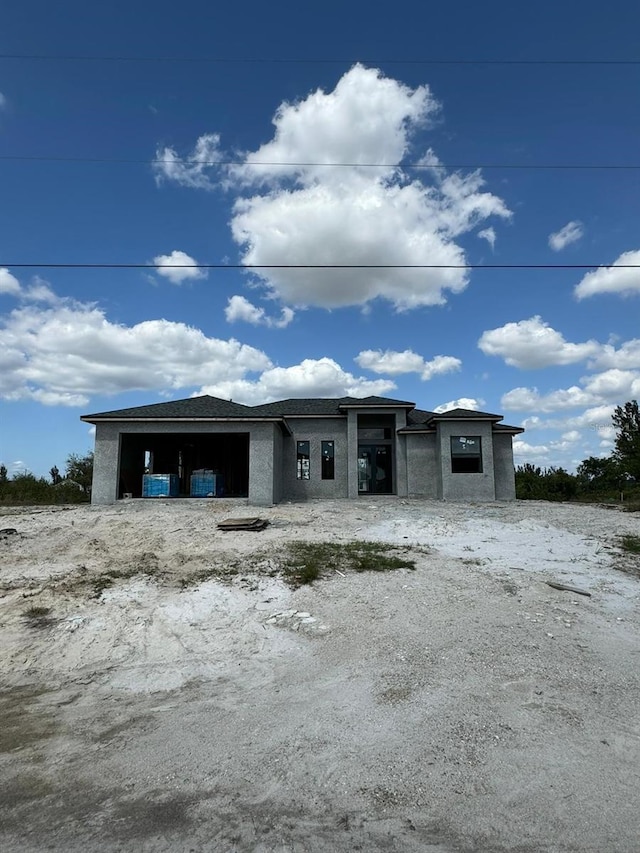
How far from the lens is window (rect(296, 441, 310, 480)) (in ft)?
74.6

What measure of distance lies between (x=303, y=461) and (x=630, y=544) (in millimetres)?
14280

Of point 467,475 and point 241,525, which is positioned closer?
point 241,525

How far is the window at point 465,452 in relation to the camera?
21.2 meters

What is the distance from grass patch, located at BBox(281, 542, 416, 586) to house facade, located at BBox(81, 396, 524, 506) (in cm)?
841

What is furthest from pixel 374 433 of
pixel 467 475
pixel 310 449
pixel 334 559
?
pixel 334 559

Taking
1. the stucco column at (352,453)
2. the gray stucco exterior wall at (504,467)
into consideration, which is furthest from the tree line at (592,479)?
the stucco column at (352,453)

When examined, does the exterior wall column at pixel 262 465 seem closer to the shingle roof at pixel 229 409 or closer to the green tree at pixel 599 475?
the shingle roof at pixel 229 409

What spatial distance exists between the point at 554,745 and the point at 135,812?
2.88m

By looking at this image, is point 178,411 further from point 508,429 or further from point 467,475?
point 508,429

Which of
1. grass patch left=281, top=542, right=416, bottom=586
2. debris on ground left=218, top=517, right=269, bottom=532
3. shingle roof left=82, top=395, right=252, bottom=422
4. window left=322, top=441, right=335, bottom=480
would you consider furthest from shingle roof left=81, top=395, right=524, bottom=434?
grass patch left=281, top=542, right=416, bottom=586

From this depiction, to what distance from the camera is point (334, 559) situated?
9.26 m

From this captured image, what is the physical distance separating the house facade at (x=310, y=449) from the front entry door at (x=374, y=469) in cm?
5

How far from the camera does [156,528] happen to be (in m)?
13.1

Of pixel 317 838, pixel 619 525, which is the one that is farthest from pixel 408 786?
pixel 619 525
